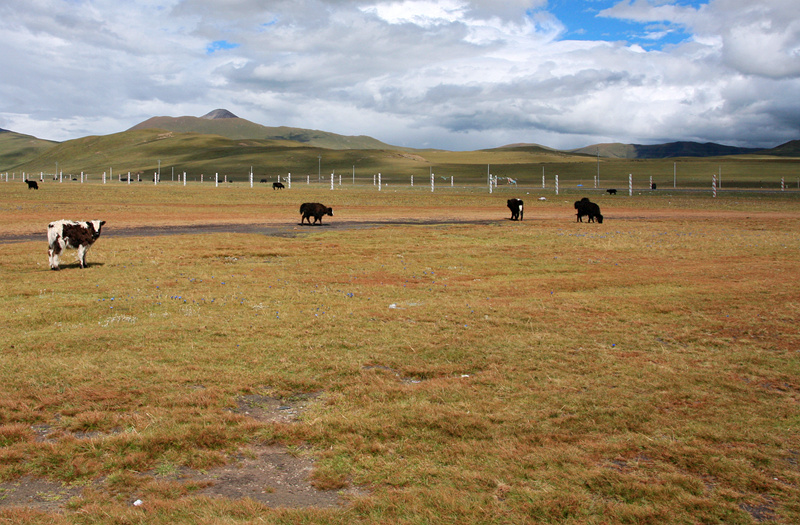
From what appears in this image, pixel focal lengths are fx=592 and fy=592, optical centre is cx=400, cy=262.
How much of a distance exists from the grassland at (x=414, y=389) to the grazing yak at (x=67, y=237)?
0.54 metres

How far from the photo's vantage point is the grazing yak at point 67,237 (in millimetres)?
15602

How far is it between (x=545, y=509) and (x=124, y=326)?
8032 mm

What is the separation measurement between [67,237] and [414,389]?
12.6 m

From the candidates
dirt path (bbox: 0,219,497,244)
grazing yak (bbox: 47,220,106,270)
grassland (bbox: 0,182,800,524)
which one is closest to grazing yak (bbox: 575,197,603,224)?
dirt path (bbox: 0,219,497,244)

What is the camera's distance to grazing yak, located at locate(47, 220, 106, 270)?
51.2 ft

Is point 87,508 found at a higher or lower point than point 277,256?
lower

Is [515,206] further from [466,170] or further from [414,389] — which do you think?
[466,170]

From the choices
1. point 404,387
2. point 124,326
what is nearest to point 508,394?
point 404,387

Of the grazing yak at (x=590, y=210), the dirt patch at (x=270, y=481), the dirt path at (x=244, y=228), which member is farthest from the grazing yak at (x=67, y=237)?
the grazing yak at (x=590, y=210)

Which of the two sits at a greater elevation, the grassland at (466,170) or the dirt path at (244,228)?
the grassland at (466,170)

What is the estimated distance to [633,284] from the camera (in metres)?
14.3

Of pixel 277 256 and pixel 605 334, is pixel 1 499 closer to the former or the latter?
pixel 605 334

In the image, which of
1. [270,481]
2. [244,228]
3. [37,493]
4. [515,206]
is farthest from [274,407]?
[515,206]

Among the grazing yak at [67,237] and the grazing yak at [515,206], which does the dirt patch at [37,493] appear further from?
the grazing yak at [515,206]
